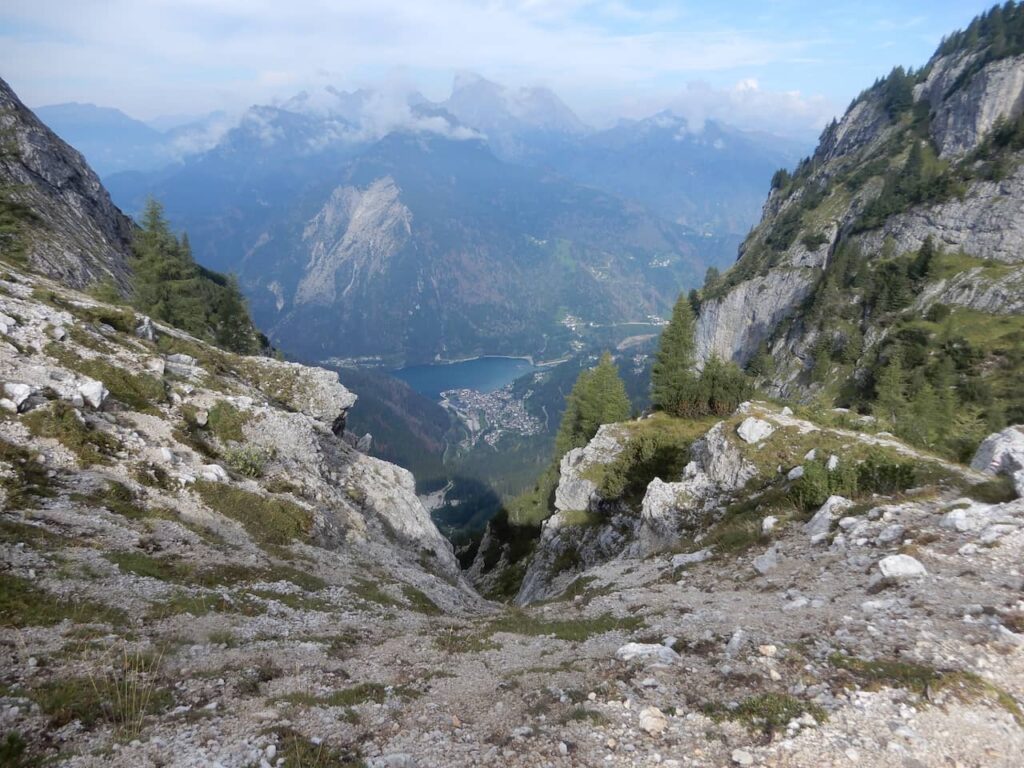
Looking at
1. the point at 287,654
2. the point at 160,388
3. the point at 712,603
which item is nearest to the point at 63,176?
the point at 160,388

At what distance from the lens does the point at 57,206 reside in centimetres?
8506

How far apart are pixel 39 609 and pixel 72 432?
41.8 ft

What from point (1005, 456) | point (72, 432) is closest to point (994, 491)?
point (1005, 456)

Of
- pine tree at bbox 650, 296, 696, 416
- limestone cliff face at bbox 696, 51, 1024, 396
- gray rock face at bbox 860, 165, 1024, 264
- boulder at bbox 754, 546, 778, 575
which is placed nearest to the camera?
boulder at bbox 754, 546, 778, 575

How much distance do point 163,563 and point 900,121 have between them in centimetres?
24921

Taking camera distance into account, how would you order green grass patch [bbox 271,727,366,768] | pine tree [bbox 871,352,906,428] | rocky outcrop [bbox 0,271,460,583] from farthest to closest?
pine tree [bbox 871,352,906,428] < rocky outcrop [bbox 0,271,460,583] < green grass patch [bbox 271,727,366,768]

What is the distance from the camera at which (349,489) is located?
126ft

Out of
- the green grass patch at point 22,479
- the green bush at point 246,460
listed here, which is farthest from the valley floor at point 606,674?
the green bush at point 246,460

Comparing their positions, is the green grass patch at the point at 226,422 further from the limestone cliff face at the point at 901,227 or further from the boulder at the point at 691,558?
the limestone cliff face at the point at 901,227

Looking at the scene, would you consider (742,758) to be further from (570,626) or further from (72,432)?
(72,432)

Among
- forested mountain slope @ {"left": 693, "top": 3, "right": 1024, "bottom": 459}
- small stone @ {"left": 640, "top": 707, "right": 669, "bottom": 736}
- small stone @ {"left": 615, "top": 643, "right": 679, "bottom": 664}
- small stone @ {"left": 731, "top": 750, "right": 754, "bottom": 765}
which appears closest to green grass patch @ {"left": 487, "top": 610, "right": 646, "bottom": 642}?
Answer: small stone @ {"left": 615, "top": 643, "right": 679, "bottom": 664}

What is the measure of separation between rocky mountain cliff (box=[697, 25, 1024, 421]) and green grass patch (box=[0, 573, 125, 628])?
117 meters

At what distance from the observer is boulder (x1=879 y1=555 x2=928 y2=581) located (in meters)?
13.6

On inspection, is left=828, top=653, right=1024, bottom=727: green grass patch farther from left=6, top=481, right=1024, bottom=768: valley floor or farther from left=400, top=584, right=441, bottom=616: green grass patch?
left=400, top=584, right=441, bottom=616: green grass patch
